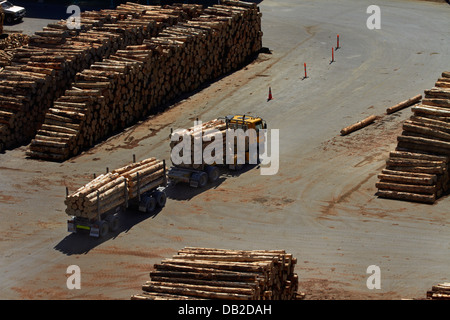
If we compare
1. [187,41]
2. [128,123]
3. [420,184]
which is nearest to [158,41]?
[187,41]

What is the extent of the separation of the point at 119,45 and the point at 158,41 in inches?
109

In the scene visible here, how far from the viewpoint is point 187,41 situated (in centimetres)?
5294

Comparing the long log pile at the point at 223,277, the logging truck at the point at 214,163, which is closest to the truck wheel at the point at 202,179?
the logging truck at the point at 214,163

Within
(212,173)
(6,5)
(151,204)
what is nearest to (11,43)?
(6,5)

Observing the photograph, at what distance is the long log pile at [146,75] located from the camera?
46.5 m

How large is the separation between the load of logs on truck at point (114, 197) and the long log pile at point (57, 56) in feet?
36.4

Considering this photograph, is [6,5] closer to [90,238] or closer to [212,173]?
[212,173]

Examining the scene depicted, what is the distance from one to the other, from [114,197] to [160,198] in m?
2.97

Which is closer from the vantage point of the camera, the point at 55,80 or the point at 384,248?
the point at 384,248

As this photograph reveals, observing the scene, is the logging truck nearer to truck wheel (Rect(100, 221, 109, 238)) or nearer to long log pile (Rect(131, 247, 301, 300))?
truck wheel (Rect(100, 221, 109, 238))

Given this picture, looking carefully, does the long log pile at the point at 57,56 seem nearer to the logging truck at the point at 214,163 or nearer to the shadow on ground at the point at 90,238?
the logging truck at the point at 214,163

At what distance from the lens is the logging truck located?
41438 millimetres

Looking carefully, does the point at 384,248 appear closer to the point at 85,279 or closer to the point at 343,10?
the point at 85,279

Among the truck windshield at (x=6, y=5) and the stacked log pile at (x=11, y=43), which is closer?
the stacked log pile at (x=11, y=43)
